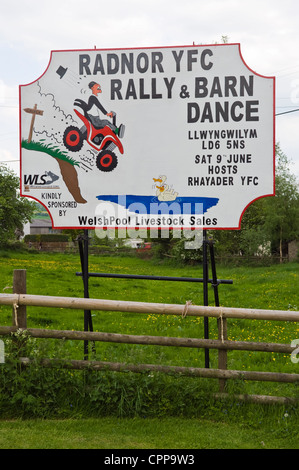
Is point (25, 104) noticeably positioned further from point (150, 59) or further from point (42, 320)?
point (42, 320)

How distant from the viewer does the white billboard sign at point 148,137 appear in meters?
6.57

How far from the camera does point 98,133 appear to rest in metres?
6.89

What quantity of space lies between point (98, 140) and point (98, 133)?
92 millimetres

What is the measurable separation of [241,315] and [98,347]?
4158 mm

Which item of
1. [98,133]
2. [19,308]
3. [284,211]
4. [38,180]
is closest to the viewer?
[19,308]

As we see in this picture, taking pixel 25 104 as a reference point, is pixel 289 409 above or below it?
below

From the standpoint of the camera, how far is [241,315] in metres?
5.86

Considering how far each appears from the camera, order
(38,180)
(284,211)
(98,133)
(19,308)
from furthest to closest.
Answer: (284,211) → (38,180) → (98,133) → (19,308)

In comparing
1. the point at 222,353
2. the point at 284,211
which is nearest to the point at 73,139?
the point at 222,353
